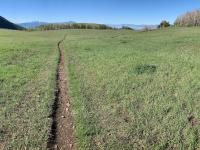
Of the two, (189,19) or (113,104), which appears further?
(189,19)

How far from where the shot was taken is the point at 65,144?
9.17 m

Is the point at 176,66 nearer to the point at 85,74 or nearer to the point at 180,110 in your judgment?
the point at 85,74

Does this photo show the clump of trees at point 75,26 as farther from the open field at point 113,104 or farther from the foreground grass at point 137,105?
the foreground grass at point 137,105

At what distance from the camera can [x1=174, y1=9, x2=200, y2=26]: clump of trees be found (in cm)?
6172

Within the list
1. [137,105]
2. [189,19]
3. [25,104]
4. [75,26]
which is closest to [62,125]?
[25,104]

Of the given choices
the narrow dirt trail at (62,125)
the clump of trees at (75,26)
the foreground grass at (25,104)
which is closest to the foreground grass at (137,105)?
the narrow dirt trail at (62,125)

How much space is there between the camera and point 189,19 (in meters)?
64.7

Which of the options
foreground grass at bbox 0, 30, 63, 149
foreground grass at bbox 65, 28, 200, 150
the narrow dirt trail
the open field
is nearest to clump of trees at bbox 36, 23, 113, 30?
foreground grass at bbox 0, 30, 63, 149

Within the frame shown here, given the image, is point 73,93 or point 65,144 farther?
point 73,93

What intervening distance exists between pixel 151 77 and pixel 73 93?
12.2 ft

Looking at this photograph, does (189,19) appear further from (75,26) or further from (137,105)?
(137,105)

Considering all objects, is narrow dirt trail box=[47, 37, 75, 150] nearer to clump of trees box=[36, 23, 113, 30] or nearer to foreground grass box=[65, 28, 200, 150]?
foreground grass box=[65, 28, 200, 150]

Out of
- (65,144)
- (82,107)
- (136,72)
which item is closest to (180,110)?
(82,107)

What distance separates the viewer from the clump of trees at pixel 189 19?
202 feet
